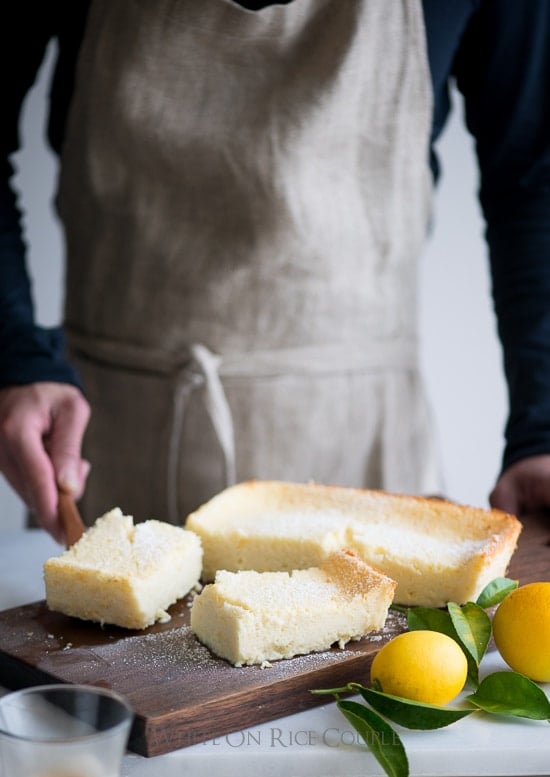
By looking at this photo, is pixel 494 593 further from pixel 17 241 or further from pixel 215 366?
pixel 17 241

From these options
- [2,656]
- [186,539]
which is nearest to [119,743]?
[2,656]

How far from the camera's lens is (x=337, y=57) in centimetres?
169

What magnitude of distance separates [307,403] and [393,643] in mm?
920

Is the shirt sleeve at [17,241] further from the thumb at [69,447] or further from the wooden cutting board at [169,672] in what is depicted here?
the wooden cutting board at [169,672]

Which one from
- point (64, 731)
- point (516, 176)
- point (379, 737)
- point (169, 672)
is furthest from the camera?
point (516, 176)

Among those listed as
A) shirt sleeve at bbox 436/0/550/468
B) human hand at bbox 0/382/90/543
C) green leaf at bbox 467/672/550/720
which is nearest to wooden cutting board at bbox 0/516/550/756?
green leaf at bbox 467/672/550/720

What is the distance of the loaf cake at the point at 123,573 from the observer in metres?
1.16

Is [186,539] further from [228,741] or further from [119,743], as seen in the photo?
[119,743]

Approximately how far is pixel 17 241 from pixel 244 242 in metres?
0.39

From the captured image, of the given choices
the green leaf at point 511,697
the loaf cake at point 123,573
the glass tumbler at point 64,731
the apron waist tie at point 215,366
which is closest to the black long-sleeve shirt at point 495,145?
the apron waist tie at point 215,366

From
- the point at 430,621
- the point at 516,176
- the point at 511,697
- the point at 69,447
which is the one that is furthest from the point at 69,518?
the point at 516,176

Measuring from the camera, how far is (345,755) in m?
0.97

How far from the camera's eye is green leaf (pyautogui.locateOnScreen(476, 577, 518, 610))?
116 cm

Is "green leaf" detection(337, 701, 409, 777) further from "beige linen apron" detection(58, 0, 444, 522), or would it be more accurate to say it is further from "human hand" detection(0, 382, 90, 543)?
"beige linen apron" detection(58, 0, 444, 522)
